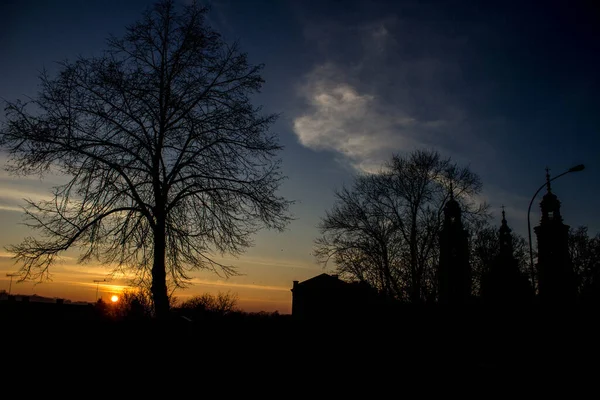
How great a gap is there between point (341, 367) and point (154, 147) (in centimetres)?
737

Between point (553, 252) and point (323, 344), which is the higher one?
point (553, 252)

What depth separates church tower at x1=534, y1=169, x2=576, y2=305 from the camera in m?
53.3

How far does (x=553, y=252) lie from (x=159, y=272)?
57.5 m

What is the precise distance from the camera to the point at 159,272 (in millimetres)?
11570

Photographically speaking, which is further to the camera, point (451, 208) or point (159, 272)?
point (451, 208)

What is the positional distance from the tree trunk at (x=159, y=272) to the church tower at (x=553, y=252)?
52.7 meters

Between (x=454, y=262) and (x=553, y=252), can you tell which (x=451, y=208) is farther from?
(x=553, y=252)

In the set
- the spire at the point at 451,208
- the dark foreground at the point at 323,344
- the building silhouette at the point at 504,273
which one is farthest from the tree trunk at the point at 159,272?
the building silhouette at the point at 504,273

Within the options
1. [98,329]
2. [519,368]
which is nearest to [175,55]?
[98,329]

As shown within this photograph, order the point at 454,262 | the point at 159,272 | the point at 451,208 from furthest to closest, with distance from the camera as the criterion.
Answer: the point at 454,262 → the point at 451,208 → the point at 159,272

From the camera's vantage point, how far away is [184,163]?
11.9 meters

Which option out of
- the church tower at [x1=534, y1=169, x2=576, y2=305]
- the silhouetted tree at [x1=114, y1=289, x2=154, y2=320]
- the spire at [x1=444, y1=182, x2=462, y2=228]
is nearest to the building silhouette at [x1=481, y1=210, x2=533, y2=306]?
the church tower at [x1=534, y1=169, x2=576, y2=305]

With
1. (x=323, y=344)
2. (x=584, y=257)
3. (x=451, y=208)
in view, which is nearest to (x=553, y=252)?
(x=584, y=257)

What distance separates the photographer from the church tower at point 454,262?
3319cm
